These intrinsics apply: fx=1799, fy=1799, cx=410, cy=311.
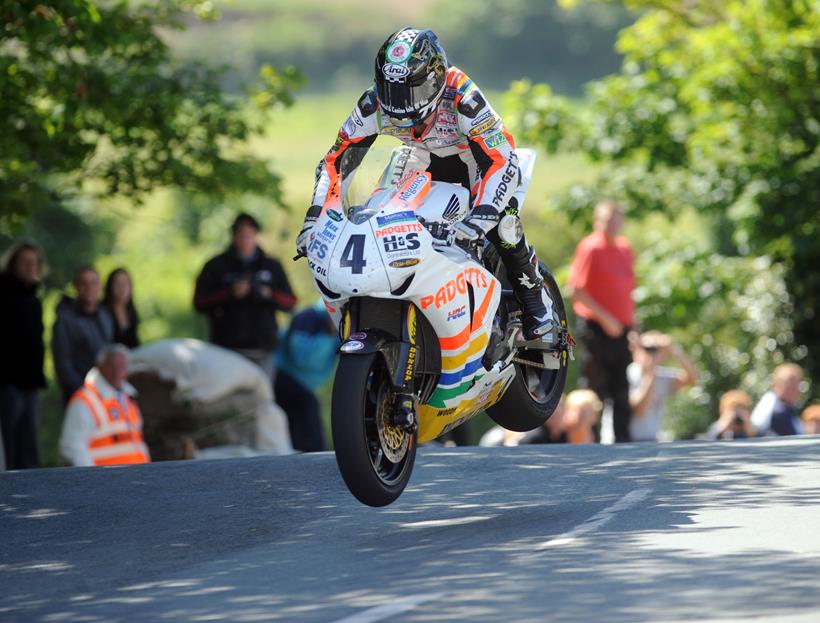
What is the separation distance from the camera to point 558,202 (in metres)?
25.6

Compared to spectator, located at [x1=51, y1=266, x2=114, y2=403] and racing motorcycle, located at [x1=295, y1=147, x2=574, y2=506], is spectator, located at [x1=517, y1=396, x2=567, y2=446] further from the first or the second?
racing motorcycle, located at [x1=295, y1=147, x2=574, y2=506]

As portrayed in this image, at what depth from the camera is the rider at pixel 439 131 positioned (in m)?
9.16

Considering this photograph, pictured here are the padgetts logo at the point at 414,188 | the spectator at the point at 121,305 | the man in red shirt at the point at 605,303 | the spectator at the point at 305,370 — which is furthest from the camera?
the spectator at the point at 305,370

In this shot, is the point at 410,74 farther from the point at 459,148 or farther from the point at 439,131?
the point at 459,148

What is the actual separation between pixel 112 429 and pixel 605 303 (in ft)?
14.8

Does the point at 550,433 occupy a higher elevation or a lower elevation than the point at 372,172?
lower

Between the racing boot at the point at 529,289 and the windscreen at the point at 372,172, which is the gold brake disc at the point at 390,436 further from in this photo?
the racing boot at the point at 529,289

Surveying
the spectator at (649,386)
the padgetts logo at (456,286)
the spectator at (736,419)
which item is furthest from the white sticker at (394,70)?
the spectator at (736,419)

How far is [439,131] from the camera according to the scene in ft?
31.6

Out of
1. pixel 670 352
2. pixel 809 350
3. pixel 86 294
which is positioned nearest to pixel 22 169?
pixel 86 294

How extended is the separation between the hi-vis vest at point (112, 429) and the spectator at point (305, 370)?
236 cm

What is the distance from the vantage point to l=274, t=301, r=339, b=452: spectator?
15.5 metres

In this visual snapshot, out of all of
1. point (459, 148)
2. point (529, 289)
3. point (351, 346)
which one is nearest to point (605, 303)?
point (529, 289)

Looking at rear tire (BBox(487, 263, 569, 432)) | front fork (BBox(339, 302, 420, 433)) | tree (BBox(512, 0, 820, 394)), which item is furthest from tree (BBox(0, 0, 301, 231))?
tree (BBox(512, 0, 820, 394))
